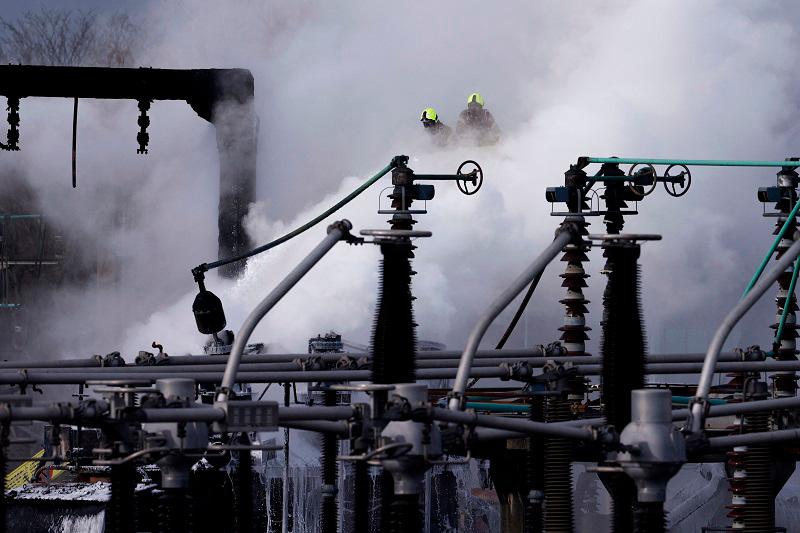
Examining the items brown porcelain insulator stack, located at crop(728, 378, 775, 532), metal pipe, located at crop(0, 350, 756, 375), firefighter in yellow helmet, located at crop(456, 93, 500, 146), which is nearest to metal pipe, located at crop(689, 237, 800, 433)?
metal pipe, located at crop(0, 350, 756, 375)

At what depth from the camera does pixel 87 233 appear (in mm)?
76875

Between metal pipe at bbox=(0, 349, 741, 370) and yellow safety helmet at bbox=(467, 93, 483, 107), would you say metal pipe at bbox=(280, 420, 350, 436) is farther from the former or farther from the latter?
yellow safety helmet at bbox=(467, 93, 483, 107)

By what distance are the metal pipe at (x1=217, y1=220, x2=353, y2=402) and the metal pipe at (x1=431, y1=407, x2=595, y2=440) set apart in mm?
1947

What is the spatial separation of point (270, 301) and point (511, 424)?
2.83 m

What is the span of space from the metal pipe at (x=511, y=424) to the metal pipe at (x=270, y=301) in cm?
195

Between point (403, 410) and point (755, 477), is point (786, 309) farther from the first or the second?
point (403, 410)

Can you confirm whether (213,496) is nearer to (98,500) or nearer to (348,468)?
(98,500)

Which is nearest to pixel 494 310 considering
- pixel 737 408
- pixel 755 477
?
pixel 737 408

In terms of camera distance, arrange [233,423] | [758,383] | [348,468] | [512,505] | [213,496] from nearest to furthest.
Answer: [233,423] < [758,383] < [512,505] < [213,496] < [348,468]

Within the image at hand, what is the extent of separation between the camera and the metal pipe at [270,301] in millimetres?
17578

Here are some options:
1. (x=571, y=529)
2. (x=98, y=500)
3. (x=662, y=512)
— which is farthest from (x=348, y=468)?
(x=662, y=512)

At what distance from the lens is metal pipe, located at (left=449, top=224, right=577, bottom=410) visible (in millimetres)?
17344

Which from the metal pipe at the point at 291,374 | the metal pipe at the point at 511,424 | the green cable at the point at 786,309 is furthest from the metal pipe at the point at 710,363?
the green cable at the point at 786,309

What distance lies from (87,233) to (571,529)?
2177 inches
